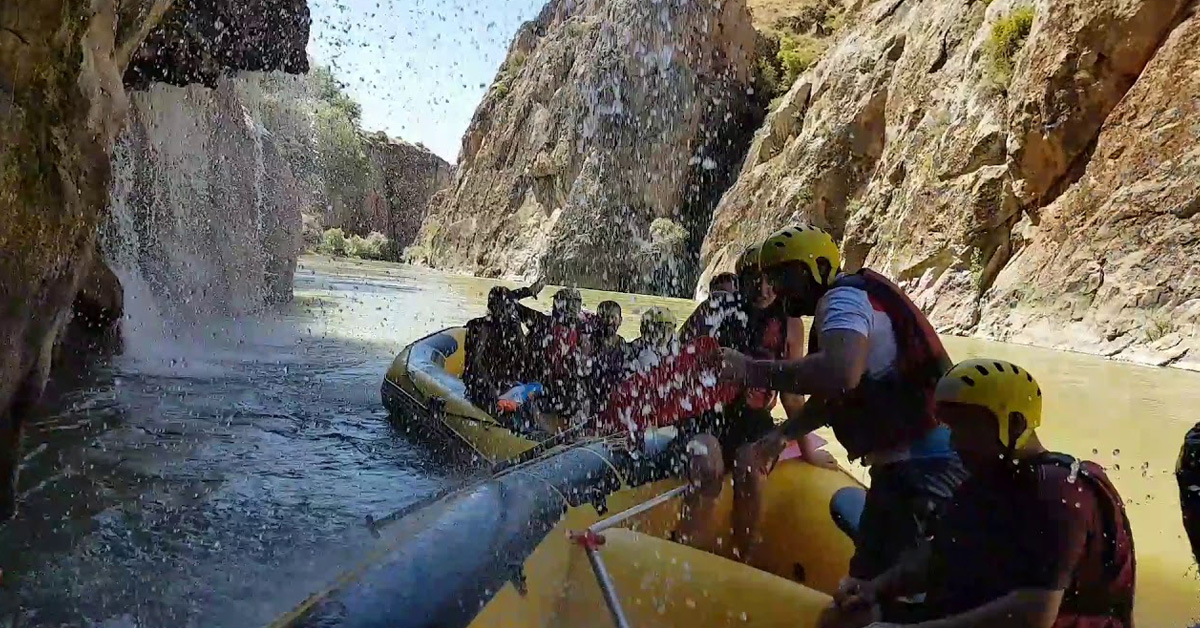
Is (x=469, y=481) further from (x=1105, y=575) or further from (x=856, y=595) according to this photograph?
(x=1105, y=575)

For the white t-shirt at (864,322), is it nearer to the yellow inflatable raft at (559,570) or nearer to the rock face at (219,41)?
the yellow inflatable raft at (559,570)

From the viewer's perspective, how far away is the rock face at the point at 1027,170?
13.2 m

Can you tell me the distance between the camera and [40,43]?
3.84 metres

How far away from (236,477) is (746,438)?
344 centimetres

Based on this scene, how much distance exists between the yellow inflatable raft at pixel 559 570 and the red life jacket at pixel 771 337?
1.92 feet

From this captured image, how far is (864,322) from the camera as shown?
98.5 inches

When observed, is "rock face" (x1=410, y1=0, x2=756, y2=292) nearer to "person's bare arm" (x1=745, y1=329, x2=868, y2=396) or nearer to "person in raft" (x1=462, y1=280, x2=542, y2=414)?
"person in raft" (x1=462, y1=280, x2=542, y2=414)

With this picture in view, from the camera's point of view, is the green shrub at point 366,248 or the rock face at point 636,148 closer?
the rock face at point 636,148

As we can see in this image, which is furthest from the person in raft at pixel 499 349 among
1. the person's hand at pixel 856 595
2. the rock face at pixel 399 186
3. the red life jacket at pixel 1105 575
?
the rock face at pixel 399 186

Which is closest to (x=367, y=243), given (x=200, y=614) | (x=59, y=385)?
(x=59, y=385)

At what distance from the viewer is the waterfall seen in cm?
1048

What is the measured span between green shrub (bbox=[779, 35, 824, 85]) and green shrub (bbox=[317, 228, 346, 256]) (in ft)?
148

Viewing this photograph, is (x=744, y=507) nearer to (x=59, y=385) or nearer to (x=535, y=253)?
(x=59, y=385)

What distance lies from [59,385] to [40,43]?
4743 millimetres
